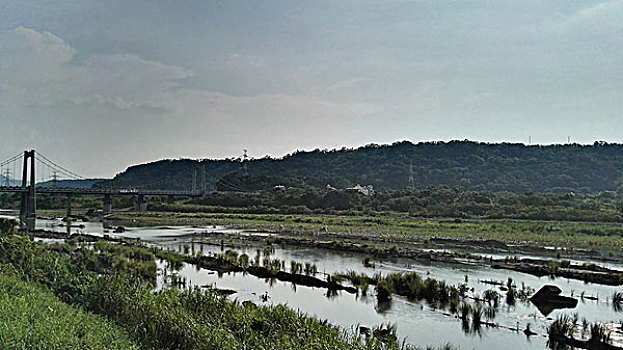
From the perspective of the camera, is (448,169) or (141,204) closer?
(141,204)

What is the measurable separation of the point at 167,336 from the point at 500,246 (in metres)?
32.2

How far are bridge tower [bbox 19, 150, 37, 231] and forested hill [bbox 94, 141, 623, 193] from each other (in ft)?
215

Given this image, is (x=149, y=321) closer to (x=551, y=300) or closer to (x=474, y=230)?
(x=551, y=300)

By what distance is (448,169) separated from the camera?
145000 millimetres

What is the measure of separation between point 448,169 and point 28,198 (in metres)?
103

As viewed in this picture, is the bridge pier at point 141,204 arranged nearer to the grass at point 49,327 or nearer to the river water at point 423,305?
the river water at point 423,305

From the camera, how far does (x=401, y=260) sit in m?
33.2

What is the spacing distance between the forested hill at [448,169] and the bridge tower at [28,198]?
215ft

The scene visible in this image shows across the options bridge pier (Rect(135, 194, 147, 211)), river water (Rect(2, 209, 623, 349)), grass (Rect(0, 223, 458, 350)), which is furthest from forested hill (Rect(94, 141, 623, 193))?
grass (Rect(0, 223, 458, 350))

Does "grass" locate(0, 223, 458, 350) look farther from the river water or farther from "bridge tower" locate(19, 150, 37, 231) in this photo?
"bridge tower" locate(19, 150, 37, 231)

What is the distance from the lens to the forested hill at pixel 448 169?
12731 cm

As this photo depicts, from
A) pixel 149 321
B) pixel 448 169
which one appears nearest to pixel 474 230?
pixel 149 321

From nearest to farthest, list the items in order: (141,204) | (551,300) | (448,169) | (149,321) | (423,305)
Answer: (149,321), (423,305), (551,300), (141,204), (448,169)

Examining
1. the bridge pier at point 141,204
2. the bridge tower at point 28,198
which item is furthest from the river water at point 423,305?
the bridge pier at point 141,204
